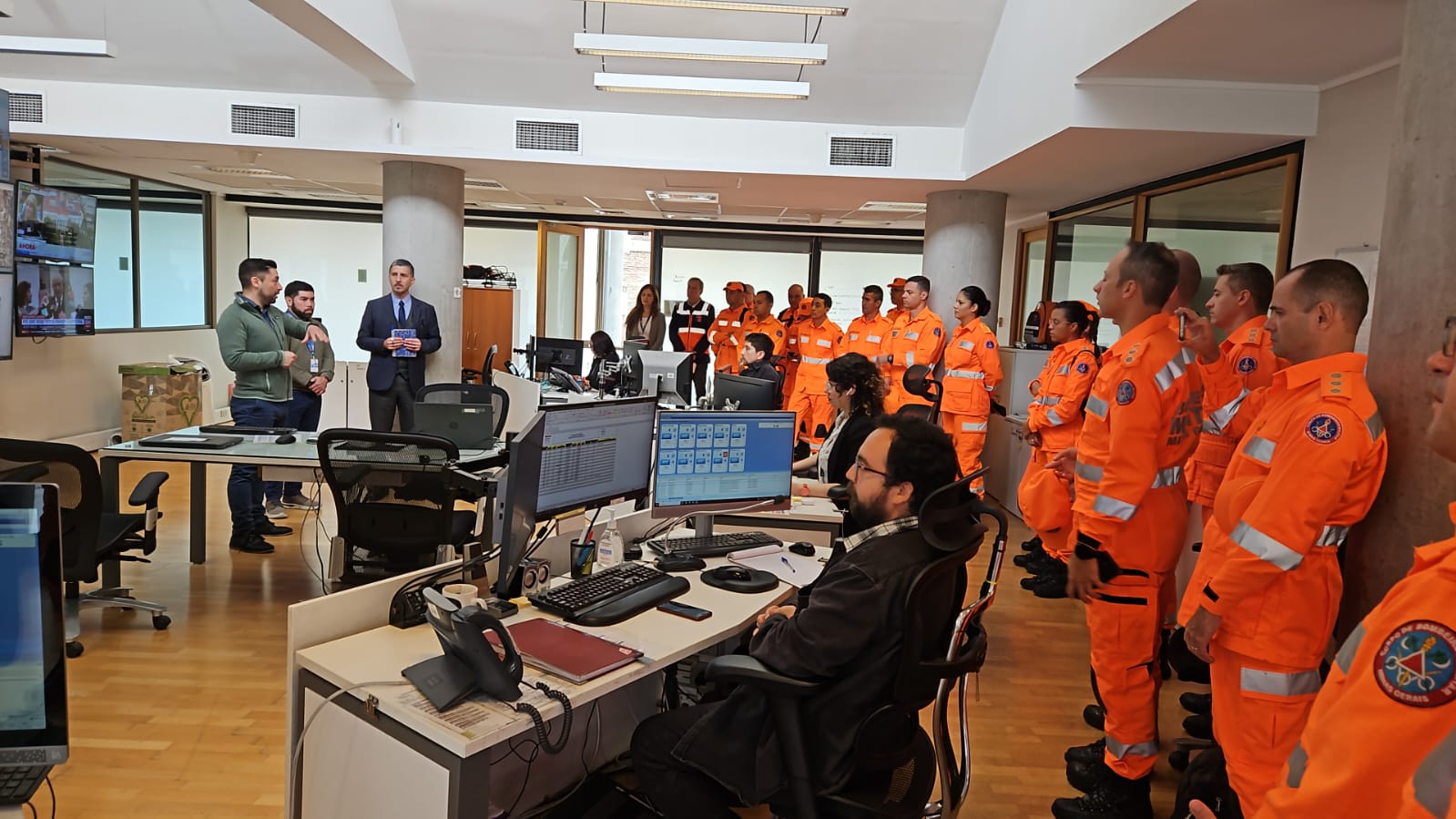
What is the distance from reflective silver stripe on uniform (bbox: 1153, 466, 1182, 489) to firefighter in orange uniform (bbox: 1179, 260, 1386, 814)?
417 millimetres

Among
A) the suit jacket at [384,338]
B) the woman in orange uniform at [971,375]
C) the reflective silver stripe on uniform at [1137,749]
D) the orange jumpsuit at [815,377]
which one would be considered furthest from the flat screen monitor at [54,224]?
the reflective silver stripe on uniform at [1137,749]

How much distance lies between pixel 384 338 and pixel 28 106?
3.74 metres

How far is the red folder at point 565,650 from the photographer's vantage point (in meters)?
1.97

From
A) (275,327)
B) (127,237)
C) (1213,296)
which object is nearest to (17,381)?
(127,237)

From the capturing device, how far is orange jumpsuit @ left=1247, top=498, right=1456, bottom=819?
980mm

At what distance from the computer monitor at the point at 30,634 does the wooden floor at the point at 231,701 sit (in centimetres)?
162

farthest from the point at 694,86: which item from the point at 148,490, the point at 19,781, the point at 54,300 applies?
the point at 54,300

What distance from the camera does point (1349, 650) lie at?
1218mm

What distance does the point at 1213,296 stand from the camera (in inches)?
151

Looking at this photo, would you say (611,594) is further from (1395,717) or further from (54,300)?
(54,300)

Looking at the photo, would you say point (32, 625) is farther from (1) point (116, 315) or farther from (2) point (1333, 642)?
(1) point (116, 315)

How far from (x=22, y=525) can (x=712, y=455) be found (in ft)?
6.84

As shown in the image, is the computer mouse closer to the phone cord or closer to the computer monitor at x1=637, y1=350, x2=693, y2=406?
the phone cord

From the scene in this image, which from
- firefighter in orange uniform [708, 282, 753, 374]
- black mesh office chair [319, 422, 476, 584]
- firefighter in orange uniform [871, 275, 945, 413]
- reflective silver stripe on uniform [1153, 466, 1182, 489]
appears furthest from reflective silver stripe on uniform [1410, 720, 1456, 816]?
firefighter in orange uniform [708, 282, 753, 374]
